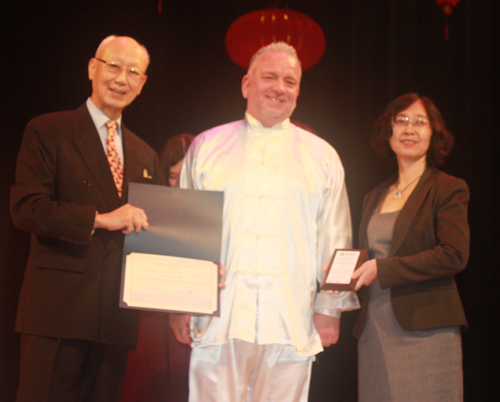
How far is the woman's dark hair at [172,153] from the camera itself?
3.22 meters

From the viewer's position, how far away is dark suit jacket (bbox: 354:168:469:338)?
2.18m

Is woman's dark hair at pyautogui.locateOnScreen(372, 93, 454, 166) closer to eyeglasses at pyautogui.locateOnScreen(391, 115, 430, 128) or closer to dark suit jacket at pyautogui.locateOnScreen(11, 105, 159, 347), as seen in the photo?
eyeglasses at pyautogui.locateOnScreen(391, 115, 430, 128)

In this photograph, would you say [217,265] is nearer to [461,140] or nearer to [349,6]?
[461,140]

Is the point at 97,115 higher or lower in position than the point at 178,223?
higher

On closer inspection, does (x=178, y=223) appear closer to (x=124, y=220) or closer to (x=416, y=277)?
(x=124, y=220)

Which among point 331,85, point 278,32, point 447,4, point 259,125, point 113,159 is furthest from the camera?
point 331,85

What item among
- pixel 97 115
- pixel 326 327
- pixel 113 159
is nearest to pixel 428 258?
pixel 326 327

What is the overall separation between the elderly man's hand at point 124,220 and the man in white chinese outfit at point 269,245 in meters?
0.34

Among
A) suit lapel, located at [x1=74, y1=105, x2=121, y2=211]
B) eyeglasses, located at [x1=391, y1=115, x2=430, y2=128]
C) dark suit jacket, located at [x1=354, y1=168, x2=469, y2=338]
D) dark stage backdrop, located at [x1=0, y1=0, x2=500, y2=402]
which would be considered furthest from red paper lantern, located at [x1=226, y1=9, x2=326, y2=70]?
suit lapel, located at [x1=74, y1=105, x2=121, y2=211]

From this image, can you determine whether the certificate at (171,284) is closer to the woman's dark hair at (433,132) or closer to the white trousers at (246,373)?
the white trousers at (246,373)

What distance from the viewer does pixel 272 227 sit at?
2.04 m

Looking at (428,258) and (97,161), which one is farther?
(428,258)

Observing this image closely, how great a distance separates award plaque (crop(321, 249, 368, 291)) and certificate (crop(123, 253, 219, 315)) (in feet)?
1.43

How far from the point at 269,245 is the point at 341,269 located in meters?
0.30
